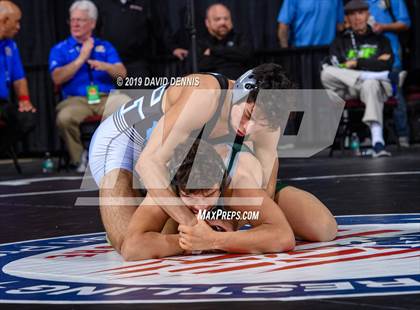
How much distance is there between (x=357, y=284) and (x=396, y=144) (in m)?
8.18

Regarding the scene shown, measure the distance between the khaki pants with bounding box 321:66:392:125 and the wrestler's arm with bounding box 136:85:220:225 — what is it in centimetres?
609

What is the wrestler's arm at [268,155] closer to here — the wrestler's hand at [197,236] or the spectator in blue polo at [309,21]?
the wrestler's hand at [197,236]

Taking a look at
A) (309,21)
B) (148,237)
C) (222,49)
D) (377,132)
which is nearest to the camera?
(148,237)

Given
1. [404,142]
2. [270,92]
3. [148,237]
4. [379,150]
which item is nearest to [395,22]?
[404,142]

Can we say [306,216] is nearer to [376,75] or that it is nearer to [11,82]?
[376,75]

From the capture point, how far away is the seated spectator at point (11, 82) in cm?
1017

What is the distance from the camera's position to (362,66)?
34.3 feet

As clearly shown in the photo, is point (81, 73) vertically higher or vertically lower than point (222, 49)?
lower

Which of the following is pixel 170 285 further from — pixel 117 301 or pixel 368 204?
pixel 368 204

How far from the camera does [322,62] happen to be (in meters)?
10.7

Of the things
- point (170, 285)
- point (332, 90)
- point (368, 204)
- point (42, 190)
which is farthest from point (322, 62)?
point (170, 285)

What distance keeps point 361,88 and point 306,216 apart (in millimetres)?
5957

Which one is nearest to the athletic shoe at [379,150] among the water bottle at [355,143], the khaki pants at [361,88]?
the khaki pants at [361,88]

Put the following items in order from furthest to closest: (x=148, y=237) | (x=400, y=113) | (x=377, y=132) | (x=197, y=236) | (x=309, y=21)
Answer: (x=309, y=21) → (x=400, y=113) → (x=377, y=132) → (x=148, y=237) → (x=197, y=236)
